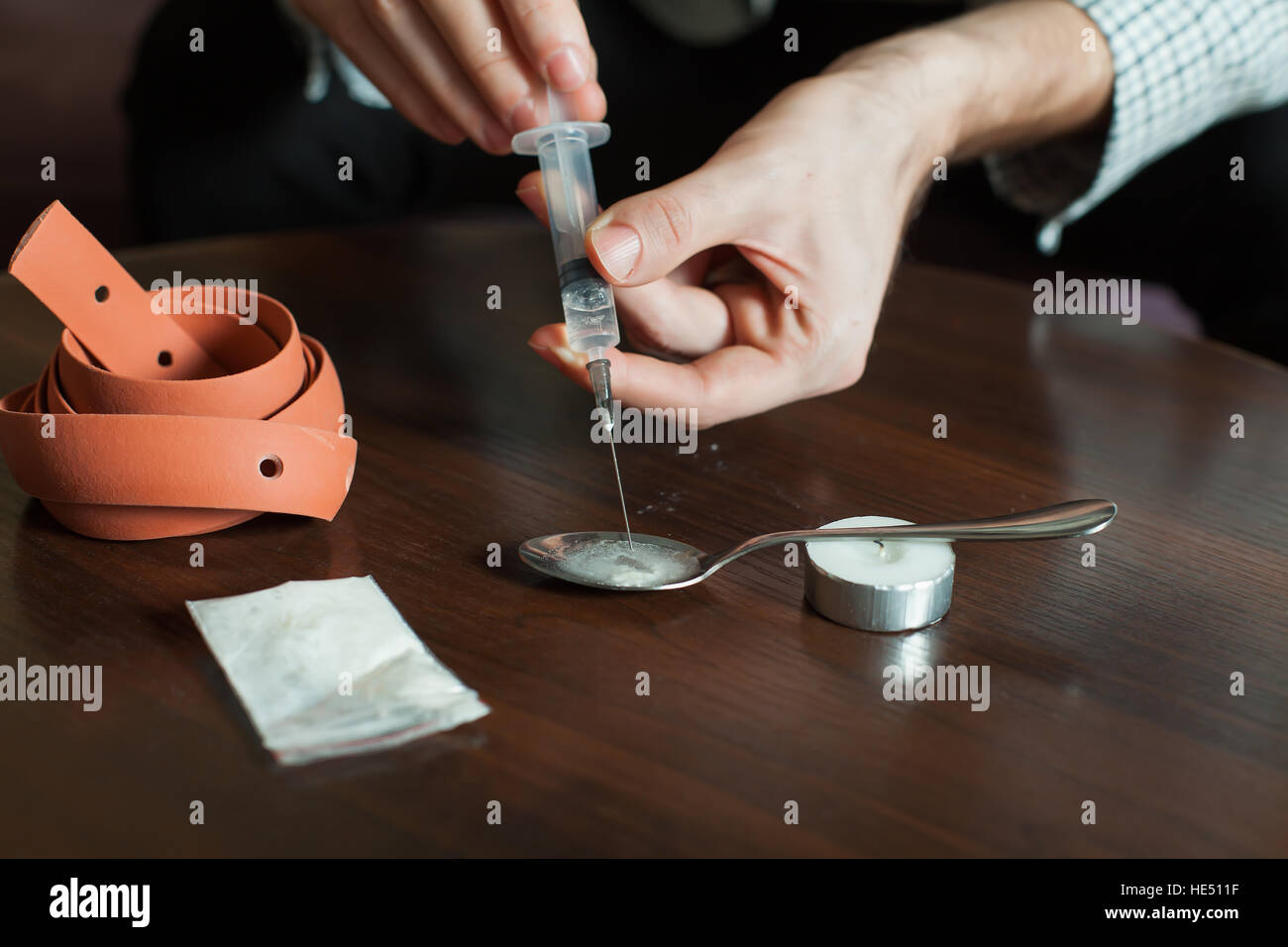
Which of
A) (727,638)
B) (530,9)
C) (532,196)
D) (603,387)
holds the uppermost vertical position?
(530,9)

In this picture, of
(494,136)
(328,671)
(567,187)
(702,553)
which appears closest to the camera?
(328,671)

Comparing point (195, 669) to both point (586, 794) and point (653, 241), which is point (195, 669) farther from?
point (653, 241)

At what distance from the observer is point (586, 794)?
447 mm

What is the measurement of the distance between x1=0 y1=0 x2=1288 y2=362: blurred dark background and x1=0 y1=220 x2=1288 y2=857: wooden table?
0.48 m

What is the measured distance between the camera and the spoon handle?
56 cm

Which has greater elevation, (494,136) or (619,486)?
(494,136)

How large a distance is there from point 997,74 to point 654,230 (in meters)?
0.45

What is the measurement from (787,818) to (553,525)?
0.25 m

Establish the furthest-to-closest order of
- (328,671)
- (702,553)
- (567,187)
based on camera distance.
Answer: (567,187) < (702,553) < (328,671)

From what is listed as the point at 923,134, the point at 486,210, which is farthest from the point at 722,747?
the point at 486,210

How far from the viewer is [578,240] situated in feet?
2.30

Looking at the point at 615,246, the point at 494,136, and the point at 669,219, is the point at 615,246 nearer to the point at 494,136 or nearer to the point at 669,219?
the point at 669,219

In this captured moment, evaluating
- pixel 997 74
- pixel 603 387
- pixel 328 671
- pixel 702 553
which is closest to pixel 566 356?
pixel 603 387

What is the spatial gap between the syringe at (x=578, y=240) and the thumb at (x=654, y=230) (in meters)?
0.03
